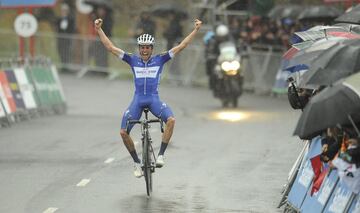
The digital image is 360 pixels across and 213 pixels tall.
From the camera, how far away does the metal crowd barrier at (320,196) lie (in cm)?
1018

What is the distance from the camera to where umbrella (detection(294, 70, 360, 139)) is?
30.8 ft

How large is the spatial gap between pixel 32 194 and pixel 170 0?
27.9m

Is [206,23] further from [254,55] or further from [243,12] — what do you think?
[254,55]

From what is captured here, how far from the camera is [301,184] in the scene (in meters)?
12.2

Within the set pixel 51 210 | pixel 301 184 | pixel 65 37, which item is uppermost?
pixel 301 184

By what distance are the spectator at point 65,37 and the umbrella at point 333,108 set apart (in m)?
29.5

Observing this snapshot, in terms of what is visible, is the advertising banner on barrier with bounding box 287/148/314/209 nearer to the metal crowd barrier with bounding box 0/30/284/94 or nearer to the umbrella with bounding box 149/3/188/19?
the metal crowd barrier with bounding box 0/30/284/94

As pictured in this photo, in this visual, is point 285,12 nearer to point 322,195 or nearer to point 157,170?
point 157,170

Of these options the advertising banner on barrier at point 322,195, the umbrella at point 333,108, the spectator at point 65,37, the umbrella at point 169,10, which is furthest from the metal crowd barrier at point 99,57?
the umbrella at point 333,108

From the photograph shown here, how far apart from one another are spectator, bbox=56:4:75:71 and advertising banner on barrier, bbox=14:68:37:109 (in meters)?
13.5

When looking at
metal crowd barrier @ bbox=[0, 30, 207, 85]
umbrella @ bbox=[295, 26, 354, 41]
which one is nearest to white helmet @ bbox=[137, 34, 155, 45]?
umbrella @ bbox=[295, 26, 354, 41]

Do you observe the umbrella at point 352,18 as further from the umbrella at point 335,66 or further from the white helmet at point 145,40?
the umbrella at point 335,66

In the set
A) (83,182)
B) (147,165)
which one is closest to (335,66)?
(147,165)

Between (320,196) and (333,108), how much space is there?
78.3 inches
